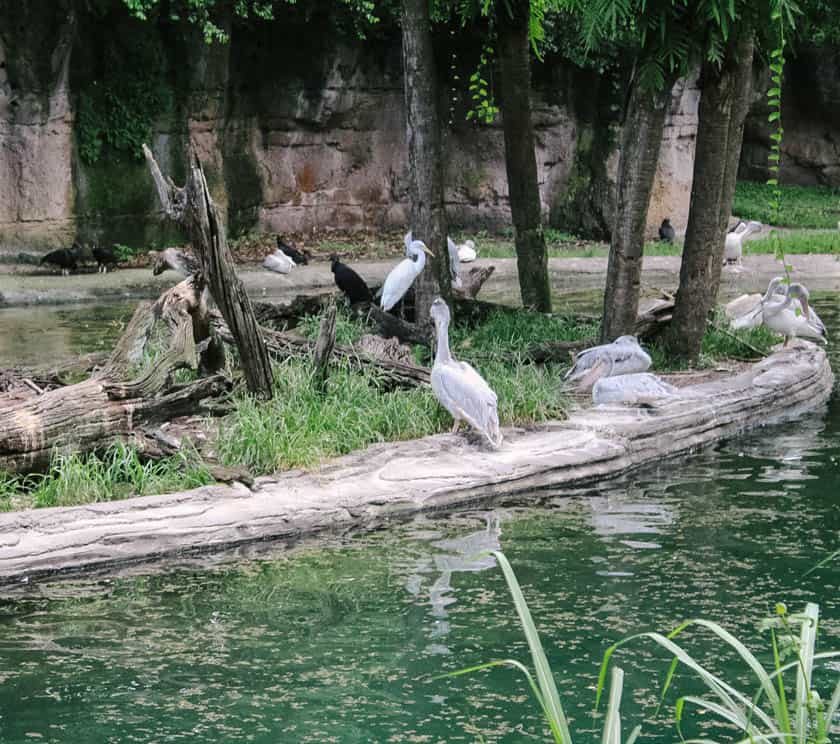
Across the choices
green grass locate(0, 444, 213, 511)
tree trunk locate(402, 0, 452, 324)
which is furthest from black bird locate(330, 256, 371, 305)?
green grass locate(0, 444, 213, 511)

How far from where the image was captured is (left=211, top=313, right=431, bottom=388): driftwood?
9.30 meters

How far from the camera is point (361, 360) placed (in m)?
9.52

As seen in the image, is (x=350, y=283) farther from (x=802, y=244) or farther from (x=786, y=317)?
(x=802, y=244)

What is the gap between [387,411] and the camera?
28.1 feet

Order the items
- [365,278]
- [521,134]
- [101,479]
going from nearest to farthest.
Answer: [101,479], [521,134], [365,278]

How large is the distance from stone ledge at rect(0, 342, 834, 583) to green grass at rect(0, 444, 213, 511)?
0.28 meters

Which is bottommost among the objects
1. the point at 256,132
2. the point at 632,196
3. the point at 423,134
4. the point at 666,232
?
the point at 666,232

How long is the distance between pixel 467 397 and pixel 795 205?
2201 centimetres

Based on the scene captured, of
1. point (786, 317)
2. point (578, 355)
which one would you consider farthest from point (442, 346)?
point (786, 317)

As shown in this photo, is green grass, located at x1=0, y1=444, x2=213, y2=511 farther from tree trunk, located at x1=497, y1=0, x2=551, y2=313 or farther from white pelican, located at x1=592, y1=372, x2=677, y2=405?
tree trunk, located at x1=497, y1=0, x2=551, y2=313

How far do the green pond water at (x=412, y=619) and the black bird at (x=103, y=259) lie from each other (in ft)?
39.5

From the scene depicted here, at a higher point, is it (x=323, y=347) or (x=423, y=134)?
(x=423, y=134)

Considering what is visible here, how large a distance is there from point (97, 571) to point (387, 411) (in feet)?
8.57

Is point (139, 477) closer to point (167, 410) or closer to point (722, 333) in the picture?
point (167, 410)
